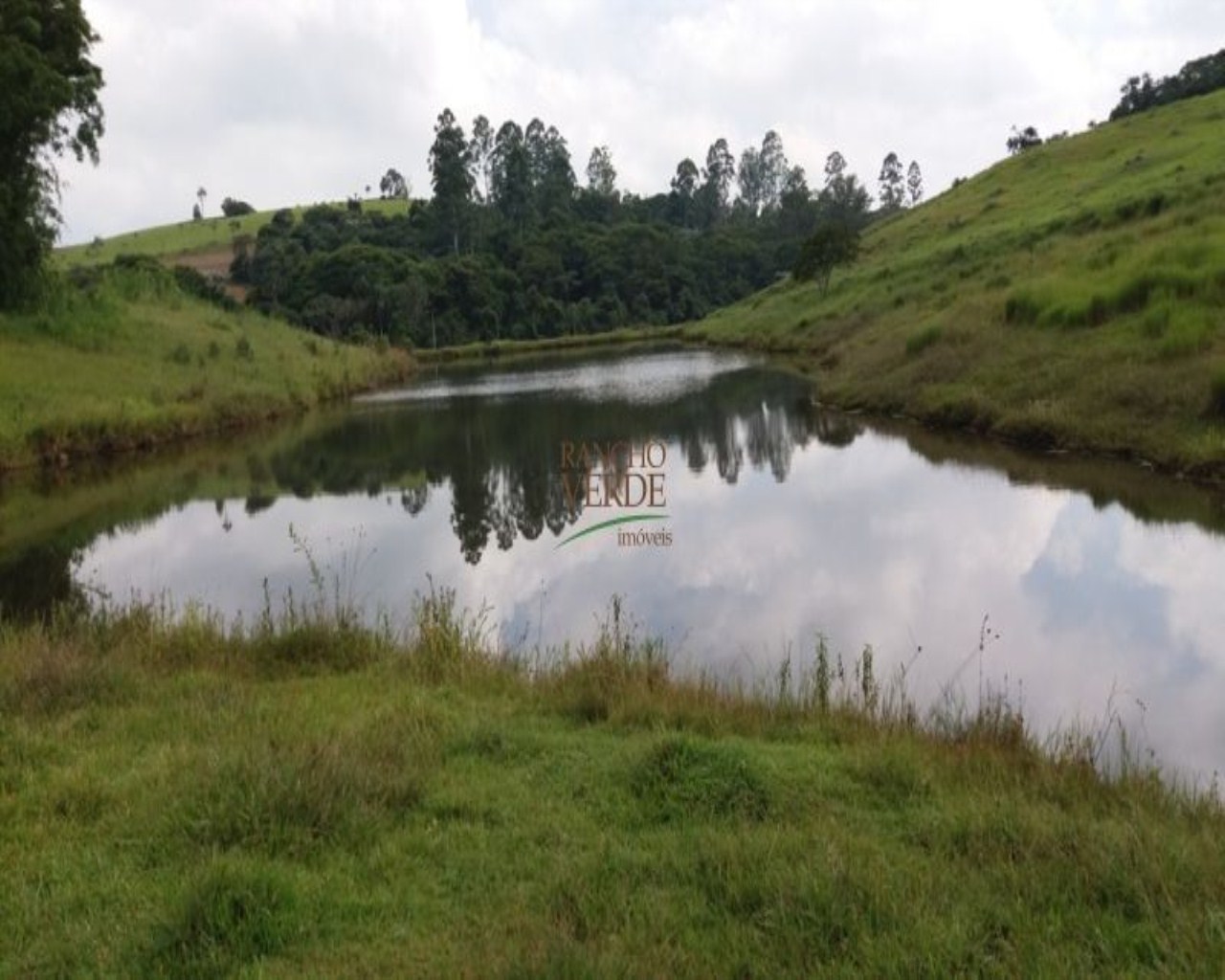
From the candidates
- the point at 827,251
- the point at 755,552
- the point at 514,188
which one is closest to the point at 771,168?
the point at 514,188

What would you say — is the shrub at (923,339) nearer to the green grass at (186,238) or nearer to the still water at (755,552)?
the still water at (755,552)

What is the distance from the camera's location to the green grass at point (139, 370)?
22594mm

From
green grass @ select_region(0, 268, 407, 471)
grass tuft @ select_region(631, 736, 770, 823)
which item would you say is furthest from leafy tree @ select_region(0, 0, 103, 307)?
grass tuft @ select_region(631, 736, 770, 823)

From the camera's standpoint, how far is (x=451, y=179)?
103312 mm

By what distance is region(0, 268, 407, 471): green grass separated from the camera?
22.6 m

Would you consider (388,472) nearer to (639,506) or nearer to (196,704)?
(639,506)

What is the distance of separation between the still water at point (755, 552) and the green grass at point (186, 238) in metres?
91.7

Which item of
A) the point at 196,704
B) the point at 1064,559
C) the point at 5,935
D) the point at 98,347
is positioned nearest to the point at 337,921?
the point at 5,935

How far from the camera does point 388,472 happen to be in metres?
22.0

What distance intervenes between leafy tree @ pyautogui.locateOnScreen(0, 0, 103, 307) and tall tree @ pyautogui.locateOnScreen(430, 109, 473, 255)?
76233 mm

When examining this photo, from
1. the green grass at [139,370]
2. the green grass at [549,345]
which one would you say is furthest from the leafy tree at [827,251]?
the green grass at [139,370]

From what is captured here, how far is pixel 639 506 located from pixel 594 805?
1160 centimetres

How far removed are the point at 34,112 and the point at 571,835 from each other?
27.2 meters

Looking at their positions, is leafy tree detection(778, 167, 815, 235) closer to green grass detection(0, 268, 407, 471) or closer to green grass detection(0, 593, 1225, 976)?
green grass detection(0, 268, 407, 471)
